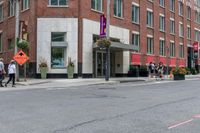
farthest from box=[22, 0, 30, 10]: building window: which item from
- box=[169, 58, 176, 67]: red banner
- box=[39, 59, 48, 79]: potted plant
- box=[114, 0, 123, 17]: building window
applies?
box=[169, 58, 176, 67]: red banner

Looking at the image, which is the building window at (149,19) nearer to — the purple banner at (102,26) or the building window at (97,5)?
the building window at (97,5)

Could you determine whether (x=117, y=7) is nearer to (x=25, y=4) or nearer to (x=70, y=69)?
(x=25, y=4)

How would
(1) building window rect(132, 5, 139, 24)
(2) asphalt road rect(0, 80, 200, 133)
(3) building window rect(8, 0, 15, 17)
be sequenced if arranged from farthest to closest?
(1) building window rect(132, 5, 139, 24) → (3) building window rect(8, 0, 15, 17) → (2) asphalt road rect(0, 80, 200, 133)

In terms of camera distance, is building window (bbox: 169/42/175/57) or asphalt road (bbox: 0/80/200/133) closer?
asphalt road (bbox: 0/80/200/133)

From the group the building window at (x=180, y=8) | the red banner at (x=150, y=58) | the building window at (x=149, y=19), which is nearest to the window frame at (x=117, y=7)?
the building window at (x=149, y=19)

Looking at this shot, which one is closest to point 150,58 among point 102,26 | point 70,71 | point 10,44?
point 102,26

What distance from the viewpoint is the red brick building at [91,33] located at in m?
34.8

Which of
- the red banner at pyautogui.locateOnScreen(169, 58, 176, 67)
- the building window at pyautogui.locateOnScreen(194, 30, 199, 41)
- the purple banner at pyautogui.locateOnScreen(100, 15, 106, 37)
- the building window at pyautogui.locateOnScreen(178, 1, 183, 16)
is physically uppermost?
the building window at pyautogui.locateOnScreen(178, 1, 183, 16)

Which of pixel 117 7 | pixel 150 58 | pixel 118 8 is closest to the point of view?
pixel 117 7

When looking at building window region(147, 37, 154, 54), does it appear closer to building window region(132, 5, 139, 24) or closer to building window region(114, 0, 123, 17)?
building window region(132, 5, 139, 24)

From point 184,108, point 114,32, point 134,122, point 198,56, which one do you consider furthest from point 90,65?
point 198,56

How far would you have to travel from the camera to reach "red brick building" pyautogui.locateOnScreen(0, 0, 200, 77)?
3484 cm

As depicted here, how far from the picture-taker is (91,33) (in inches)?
1412

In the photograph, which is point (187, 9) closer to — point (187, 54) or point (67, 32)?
point (187, 54)
